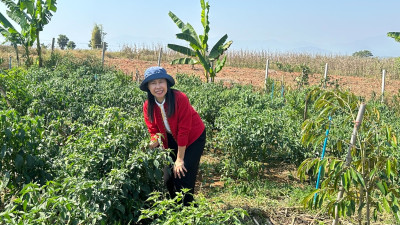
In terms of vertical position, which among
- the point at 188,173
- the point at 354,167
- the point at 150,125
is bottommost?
the point at 188,173

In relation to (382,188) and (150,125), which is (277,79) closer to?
(150,125)

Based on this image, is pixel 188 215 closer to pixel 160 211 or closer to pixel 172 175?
pixel 160 211

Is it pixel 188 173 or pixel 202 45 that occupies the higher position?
pixel 202 45

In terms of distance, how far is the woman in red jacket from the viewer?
3139 mm

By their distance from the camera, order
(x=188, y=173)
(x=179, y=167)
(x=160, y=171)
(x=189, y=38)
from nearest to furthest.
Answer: (x=160, y=171) → (x=179, y=167) → (x=188, y=173) → (x=189, y=38)

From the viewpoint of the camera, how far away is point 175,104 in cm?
316

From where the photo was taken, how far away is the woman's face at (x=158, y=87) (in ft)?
10.2

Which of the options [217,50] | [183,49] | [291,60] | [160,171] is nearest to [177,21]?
[183,49]

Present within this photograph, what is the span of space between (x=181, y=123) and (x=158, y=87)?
15.2 inches

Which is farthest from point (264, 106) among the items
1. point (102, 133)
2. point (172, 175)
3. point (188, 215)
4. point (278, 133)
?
point (188, 215)

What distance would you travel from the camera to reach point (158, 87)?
311 centimetres

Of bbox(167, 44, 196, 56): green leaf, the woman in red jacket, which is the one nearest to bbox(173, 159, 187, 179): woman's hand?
the woman in red jacket

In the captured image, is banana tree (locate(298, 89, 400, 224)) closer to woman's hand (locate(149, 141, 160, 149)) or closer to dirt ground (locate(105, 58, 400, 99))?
woman's hand (locate(149, 141, 160, 149))

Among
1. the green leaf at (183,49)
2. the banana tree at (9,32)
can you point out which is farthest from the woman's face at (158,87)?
the banana tree at (9,32)
